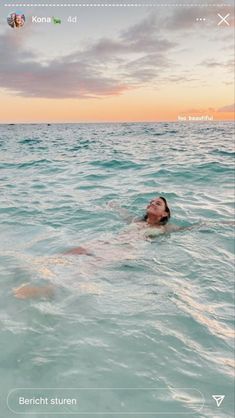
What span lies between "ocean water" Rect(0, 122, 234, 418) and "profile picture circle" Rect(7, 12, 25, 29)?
4050mm

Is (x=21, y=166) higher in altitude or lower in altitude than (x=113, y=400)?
higher

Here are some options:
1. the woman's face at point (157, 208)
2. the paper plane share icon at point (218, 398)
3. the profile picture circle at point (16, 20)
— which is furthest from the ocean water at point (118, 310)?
the profile picture circle at point (16, 20)

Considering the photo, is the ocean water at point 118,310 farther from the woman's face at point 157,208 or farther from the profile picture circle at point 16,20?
the profile picture circle at point 16,20

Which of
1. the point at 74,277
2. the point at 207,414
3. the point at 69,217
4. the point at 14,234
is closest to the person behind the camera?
the point at 207,414

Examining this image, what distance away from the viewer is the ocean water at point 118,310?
3.86 m

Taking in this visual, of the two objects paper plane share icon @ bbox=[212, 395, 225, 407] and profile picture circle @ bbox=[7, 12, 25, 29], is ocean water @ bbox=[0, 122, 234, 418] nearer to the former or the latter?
paper plane share icon @ bbox=[212, 395, 225, 407]

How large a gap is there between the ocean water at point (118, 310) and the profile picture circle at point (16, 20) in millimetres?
4050

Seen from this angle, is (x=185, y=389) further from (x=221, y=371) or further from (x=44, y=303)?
(x=44, y=303)

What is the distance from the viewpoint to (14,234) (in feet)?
29.8

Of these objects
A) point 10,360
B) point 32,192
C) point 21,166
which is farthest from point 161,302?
point 21,166

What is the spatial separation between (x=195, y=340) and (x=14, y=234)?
17.6ft

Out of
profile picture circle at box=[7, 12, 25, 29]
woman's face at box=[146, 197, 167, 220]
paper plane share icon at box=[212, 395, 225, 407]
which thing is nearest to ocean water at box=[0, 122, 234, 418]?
paper plane share icon at box=[212, 395, 225, 407]

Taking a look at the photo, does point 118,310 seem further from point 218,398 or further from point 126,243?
point 126,243

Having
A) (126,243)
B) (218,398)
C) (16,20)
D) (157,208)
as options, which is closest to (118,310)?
(218,398)
